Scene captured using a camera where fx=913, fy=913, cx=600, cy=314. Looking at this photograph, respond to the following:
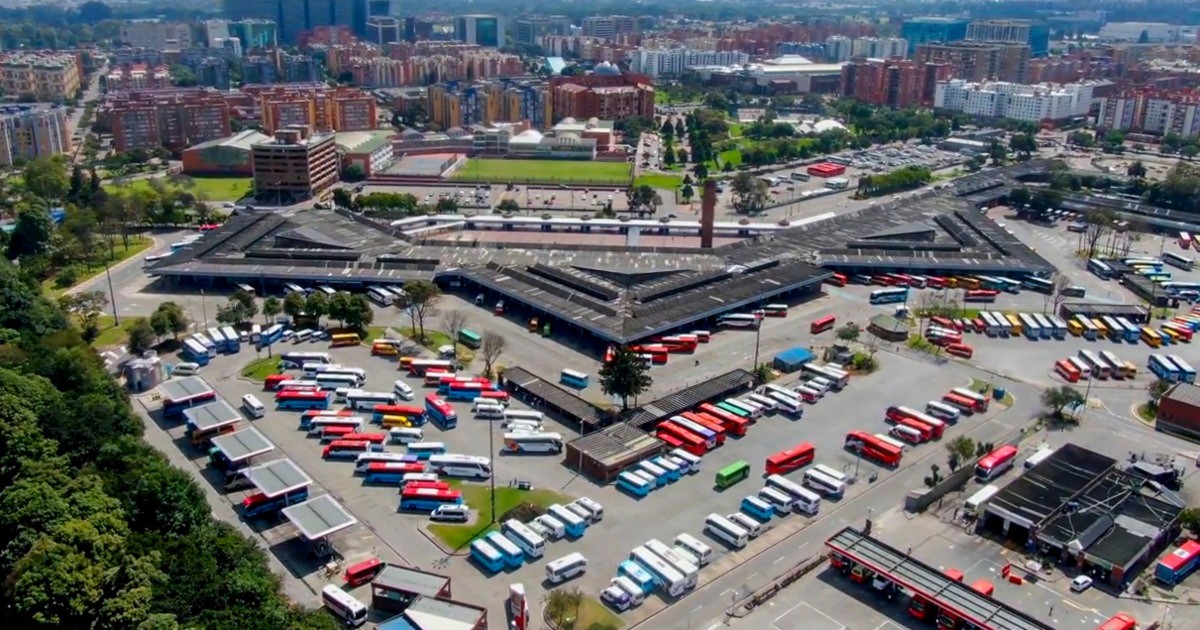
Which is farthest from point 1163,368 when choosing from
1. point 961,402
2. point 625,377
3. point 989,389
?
point 625,377

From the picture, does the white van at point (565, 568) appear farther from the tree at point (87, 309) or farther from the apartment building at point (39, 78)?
the apartment building at point (39, 78)

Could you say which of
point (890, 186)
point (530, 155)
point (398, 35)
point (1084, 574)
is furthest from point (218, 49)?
point (1084, 574)

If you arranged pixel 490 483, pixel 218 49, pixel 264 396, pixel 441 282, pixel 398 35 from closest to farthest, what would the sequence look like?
pixel 490 483 → pixel 264 396 → pixel 441 282 → pixel 218 49 → pixel 398 35

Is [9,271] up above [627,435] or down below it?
above

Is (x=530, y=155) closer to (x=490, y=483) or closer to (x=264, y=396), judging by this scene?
(x=264, y=396)

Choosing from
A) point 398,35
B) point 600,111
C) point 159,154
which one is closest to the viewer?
point 159,154

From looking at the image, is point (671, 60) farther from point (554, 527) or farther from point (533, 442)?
point (554, 527)
